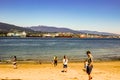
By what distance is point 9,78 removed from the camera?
72.9 feet

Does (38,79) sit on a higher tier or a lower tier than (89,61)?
lower

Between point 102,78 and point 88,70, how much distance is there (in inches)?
106

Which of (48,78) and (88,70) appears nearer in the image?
(88,70)

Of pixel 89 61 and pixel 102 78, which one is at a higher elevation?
pixel 89 61

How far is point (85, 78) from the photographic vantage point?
72.4ft

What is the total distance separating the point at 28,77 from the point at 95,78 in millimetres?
5536

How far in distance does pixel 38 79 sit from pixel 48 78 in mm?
855

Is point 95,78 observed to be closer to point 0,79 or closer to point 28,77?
point 28,77

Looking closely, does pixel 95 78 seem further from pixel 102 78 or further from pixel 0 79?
pixel 0 79

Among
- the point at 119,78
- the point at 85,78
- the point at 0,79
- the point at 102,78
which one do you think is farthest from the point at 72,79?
the point at 0,79

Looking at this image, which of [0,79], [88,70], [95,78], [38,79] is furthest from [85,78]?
[0,79]

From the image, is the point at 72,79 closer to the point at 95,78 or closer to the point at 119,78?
the point at 95,78

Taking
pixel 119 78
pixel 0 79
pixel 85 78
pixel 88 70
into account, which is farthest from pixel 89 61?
pixel 0 79

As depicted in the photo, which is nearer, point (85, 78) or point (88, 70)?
point (88, 70)
